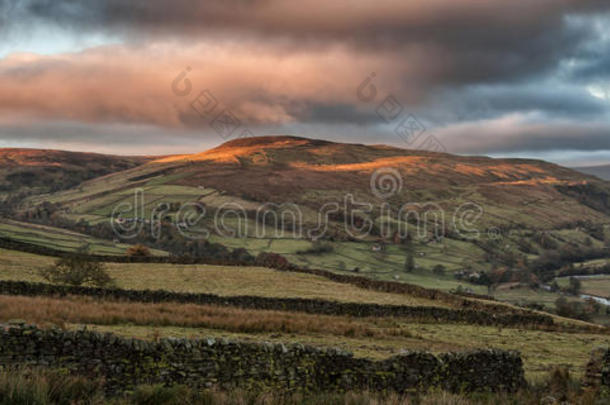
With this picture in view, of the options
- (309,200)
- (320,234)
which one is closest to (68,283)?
(320,234)

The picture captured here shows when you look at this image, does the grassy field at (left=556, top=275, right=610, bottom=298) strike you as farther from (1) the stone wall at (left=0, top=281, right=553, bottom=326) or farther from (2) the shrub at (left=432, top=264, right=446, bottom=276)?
(1) the stone wall at (left=0, top=281, right=553, bottom=326)

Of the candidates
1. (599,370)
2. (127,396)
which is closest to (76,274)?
(127,396)

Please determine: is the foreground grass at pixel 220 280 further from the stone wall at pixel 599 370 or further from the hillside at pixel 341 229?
the hillside at pixel 341 229

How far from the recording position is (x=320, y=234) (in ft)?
419

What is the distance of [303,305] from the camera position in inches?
1280

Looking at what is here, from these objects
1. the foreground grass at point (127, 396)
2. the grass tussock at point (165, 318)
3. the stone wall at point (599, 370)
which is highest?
the foreground grass at point (127, 396)

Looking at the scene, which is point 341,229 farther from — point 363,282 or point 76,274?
point 76,274

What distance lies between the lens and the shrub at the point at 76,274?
32.4 metres

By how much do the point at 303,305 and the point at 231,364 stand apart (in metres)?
21.7

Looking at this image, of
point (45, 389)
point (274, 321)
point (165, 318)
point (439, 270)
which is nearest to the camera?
point (45, 389)

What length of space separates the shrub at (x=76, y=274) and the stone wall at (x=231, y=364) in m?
24.1

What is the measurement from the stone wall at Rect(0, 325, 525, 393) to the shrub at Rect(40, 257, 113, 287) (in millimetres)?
24105

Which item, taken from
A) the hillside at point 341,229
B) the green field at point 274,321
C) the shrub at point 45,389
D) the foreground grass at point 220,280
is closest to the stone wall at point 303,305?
the green field at point 274,321

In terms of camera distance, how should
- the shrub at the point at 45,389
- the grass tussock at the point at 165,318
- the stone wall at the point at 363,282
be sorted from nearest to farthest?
the shrub at the point at 45,389 → the grass tussock at the point at 165,318 → the stone wall at the point at 363,282
